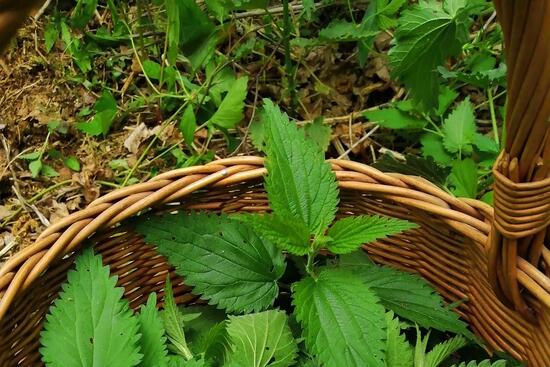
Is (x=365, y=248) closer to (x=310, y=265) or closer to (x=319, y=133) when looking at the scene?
(x=310, y=265)

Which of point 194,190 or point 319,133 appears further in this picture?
point 319,133

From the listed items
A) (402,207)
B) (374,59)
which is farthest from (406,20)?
(374,59)

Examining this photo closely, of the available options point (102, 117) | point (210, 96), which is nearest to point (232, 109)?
point (210, 96)

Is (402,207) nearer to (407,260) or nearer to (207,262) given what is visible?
(407,260)

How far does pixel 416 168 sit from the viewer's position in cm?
101

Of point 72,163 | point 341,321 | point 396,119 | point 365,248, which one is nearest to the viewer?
point 341,321

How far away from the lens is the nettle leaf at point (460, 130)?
1.07 meters

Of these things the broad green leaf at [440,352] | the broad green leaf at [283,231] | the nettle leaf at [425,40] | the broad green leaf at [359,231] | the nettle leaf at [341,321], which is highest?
the nettle leaf at [425,40]

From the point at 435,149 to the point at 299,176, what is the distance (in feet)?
1.32

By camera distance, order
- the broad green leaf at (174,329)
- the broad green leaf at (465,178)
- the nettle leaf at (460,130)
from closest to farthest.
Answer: the broad green leaf at (174,329) < the broad green leaf at (465,178) < the nettle leaf at (460,130)

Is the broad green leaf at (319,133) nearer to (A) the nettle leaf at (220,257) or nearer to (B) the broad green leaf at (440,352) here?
(A) the nettle leaf at (220,257)

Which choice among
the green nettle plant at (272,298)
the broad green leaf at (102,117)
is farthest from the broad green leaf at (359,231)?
the broad green leaf at (102,117)

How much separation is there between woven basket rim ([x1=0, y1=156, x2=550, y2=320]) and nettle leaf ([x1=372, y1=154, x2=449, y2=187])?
0.57 ft

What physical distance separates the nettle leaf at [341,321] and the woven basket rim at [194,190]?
0.42 ft
